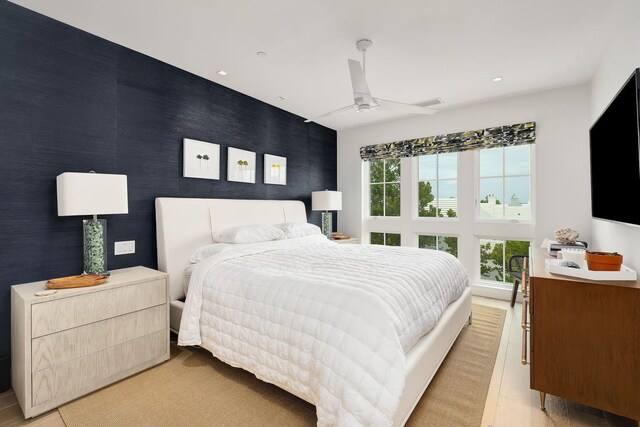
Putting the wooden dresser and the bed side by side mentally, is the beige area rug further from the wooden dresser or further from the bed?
the wooden dresser

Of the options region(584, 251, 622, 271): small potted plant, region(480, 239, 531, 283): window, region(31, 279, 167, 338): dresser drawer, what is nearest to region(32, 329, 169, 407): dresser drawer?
region(31, 279, 167, 338): dresser drawer

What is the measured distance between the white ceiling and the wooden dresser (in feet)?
6.28

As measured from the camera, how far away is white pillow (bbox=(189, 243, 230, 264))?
2846 mm

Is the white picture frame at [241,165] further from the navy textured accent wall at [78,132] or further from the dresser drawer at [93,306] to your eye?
the dresser drawer at [93,306]

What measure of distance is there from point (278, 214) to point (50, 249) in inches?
90.6

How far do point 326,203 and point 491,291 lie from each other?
8.32 ft

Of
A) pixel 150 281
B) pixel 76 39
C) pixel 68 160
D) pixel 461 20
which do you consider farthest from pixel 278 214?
pixel 461 20

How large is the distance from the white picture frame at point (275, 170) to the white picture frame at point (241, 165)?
22 cm

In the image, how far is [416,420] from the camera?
1.71 meters

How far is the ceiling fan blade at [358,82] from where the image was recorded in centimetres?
225

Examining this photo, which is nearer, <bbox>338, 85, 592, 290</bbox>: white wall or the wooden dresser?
the wooden dresser

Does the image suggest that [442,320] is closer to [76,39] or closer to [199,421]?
[199,421]

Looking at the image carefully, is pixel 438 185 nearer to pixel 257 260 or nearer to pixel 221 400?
pixel 257 260

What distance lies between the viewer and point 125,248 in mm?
2662
